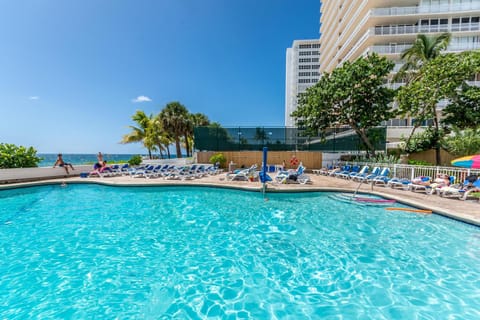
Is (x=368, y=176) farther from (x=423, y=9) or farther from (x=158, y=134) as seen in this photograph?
(x=423, y=9)

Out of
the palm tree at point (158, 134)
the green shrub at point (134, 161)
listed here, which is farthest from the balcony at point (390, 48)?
the green shrub at point (134, 161)

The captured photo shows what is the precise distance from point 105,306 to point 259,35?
26.1 m

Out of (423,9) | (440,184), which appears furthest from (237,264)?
(423,9)

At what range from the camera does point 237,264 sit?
4.18 meters

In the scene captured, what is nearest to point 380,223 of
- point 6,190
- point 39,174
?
point 6,190

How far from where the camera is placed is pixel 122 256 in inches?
174

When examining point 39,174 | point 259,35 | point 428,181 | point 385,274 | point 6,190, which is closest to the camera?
point 385,274

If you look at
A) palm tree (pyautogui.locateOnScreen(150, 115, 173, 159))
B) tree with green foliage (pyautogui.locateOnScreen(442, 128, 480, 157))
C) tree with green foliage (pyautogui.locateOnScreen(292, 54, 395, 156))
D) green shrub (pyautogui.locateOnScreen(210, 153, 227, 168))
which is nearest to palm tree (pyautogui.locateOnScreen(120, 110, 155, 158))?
palm tree (pyautogui.locateOnScreen(150, 115, 173, 159))

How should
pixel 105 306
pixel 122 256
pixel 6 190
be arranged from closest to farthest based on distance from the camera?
pixel 105 306 < pixel 122 256 < pixel 6 190

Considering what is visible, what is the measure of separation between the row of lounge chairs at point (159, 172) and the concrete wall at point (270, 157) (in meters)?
2.44

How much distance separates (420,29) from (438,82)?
20007 millimetres

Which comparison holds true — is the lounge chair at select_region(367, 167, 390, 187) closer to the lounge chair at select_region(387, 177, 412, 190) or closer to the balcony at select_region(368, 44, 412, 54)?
the lounge chair at select_region(387, 177, 412, 190)

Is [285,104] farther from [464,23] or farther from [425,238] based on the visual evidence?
[425,238]

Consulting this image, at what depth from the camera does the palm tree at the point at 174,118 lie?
78.7ft
